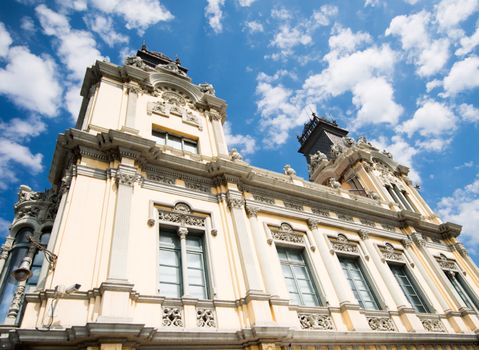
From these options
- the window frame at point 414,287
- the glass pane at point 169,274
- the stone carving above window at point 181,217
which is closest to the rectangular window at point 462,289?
the window frame at point 414,287

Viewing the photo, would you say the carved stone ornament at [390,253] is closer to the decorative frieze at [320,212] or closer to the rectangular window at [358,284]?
the rectangular window at [358,284]

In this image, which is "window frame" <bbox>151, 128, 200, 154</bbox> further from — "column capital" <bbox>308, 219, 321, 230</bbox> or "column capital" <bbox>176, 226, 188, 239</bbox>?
"column capital" <bbox>308, 219, 321, 230</bbox>

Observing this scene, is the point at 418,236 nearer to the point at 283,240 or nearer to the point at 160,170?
the point at 283,240

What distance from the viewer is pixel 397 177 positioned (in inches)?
802

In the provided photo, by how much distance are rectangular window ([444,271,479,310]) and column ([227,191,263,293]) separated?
33.6ft

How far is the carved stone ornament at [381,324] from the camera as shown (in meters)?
9.73

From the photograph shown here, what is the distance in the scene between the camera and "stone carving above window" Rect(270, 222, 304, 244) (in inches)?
431

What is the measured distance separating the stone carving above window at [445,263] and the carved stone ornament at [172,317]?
12813 mm

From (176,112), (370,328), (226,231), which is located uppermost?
(176,112)

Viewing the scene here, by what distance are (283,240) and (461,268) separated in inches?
402

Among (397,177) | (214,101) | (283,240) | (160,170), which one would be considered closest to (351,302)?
(283,240)

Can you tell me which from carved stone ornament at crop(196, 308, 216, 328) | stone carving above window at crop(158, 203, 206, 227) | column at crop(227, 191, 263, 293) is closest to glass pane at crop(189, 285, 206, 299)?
carved stone ornament at crop(196, 308, 216, 328)

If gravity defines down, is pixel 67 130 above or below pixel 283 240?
above

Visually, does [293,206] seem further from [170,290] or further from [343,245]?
[170,290]
